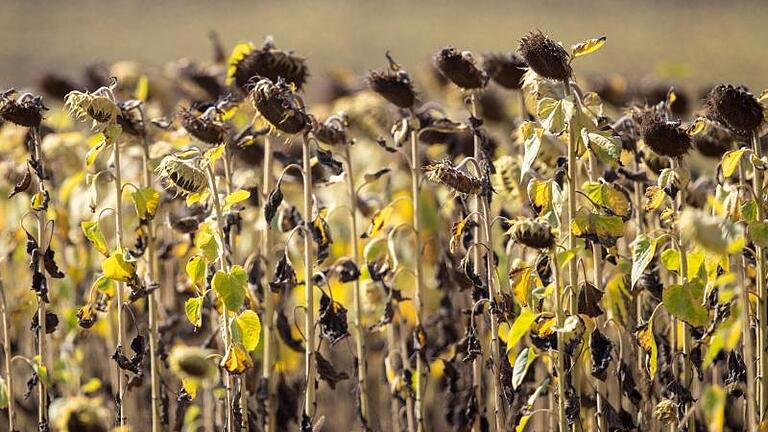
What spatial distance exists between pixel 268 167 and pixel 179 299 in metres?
1.37

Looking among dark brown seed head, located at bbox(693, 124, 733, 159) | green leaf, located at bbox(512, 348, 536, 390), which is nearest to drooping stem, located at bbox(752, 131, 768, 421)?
dark brown seed head, located at bbox(693, 124, 733, 159)

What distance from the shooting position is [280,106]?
302 centimetres

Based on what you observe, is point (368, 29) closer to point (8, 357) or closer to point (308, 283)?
point (8, 357)

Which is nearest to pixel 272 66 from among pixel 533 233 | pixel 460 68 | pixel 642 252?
pixel 460 68

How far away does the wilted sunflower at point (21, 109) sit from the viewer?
10.1 feet

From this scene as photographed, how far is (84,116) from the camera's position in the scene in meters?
3.04

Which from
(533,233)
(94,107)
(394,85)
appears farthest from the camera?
(394,85)

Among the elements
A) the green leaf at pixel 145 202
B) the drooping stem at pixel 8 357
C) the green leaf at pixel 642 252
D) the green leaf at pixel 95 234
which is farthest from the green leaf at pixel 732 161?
the drooping stem at pixel 8 357

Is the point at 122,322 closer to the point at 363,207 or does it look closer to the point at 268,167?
the point at 268,167

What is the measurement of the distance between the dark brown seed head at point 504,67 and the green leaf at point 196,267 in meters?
1.18

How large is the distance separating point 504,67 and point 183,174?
4.10ft

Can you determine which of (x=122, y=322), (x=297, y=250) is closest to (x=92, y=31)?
(x=297, y=250)

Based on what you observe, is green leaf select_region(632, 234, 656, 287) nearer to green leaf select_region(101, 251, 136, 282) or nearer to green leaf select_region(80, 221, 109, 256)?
green leaf select_region(101, 251, 136, 282)

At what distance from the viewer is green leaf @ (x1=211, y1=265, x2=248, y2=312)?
2848 millimetres
